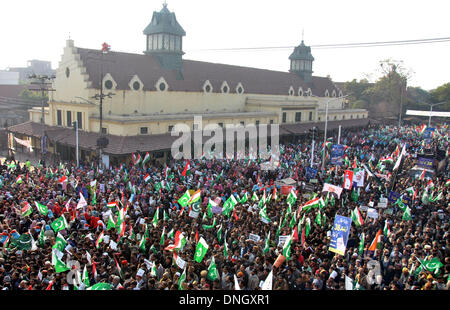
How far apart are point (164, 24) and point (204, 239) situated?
1388 inches

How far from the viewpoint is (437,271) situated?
10109 millimetres

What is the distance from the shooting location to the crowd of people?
9.34 m

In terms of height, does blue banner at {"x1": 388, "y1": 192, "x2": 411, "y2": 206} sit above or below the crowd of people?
above

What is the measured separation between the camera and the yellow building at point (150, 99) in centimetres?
3347

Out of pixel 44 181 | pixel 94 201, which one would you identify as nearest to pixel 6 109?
pixel 44 181

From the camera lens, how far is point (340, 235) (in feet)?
38.2

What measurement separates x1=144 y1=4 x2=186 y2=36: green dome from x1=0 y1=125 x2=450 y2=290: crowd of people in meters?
25.4

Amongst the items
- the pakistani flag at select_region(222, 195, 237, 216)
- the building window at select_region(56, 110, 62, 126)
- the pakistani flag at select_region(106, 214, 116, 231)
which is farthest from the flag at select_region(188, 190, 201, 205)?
the building window at select_region(56, 110, 62, 126)

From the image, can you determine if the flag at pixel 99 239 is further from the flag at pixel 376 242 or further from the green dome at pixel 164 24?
the green dome at pixel 164 24

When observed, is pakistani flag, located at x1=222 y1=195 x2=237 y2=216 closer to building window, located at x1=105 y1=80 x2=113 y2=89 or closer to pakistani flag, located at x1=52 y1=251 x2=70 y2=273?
pakistani flag, located at x1=52 y1=251 x2=70 y2=273
